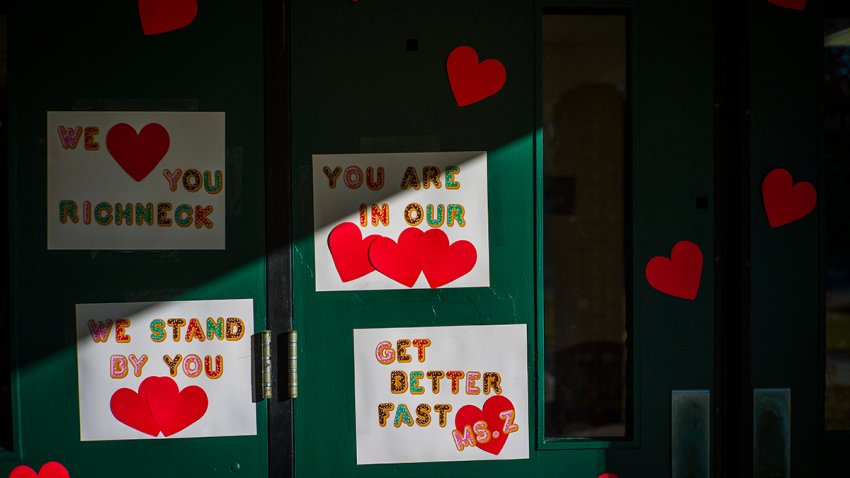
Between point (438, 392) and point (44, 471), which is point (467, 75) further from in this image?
point (44, 471)

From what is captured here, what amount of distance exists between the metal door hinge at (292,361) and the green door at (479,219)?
3 centimetres

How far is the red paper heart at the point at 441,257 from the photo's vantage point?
2.22 metres

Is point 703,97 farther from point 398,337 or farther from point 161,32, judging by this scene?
point 161,32

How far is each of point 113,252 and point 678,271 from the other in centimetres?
176

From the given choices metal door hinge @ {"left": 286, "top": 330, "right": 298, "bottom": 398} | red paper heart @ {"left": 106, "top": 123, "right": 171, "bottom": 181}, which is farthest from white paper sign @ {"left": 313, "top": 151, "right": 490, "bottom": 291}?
red paper heart @ {"left": 106, "top": 123, "right": 171, "bottom": 181}

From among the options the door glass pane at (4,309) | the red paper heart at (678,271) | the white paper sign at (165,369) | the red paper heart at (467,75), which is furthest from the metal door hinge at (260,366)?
the red paper heart at (678,271)

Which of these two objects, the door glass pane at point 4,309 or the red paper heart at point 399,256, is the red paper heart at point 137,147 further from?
the red paper heart at point 399,256

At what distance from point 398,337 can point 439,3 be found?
1054mm

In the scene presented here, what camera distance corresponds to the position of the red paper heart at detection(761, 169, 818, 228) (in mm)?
2242

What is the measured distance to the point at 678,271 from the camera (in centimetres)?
226

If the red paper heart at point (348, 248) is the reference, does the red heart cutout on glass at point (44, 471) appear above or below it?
below

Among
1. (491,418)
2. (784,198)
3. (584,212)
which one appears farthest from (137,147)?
(584,212)

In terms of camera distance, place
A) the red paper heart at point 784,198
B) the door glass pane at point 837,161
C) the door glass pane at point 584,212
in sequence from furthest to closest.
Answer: the door glass pane at point 584,212 < the door glass pane at point 837,161 < the red paper heart at point 784,198

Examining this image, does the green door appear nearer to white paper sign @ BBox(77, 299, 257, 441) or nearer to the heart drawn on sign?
white paper sign @ BBox(77, 299, 257, 441)
